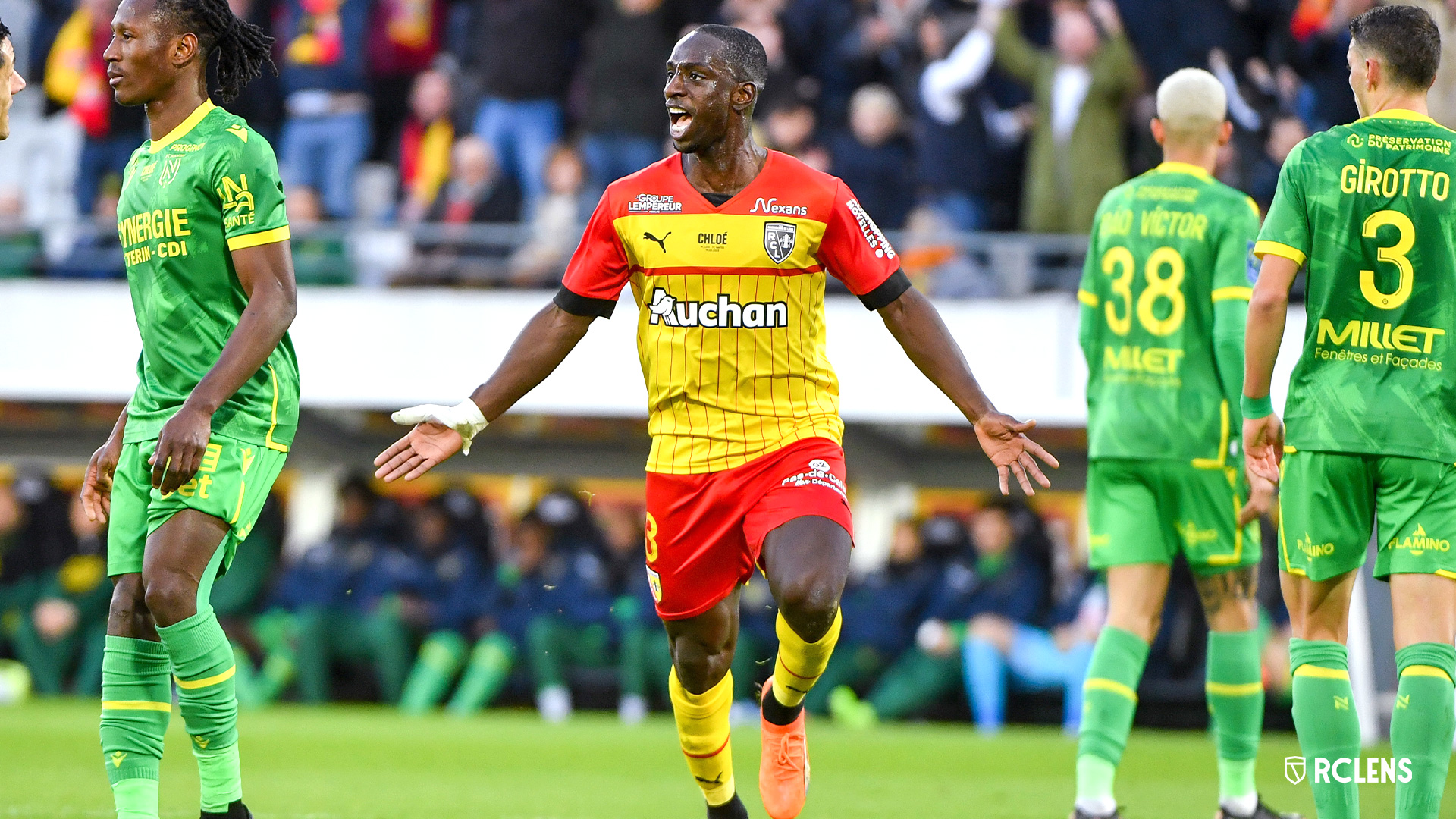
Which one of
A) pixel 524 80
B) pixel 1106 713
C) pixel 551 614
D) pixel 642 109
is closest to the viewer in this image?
pixel 1106 713

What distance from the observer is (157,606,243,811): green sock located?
16.8ft

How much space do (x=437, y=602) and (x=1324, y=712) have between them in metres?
8.54

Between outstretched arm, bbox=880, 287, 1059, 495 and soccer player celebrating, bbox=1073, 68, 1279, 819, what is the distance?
1518 millimetres

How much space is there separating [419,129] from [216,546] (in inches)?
368

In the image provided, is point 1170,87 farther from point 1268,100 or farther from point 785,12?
point 785,12

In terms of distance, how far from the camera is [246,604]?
13.3 m

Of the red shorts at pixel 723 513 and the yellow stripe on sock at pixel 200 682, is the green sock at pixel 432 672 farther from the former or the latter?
the yellow stripe on sock at pixel 200 682

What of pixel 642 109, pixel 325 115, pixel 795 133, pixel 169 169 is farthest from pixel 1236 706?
pixel 325 115

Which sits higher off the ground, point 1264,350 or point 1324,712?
point 1264,350

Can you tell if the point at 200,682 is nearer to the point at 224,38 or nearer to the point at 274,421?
the point at 274,421

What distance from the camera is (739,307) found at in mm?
5445

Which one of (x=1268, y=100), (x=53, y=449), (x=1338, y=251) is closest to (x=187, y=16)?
(x=1338, y=251)

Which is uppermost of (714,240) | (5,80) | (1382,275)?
(5,80)

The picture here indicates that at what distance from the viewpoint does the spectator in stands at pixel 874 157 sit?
12508 millimetres
